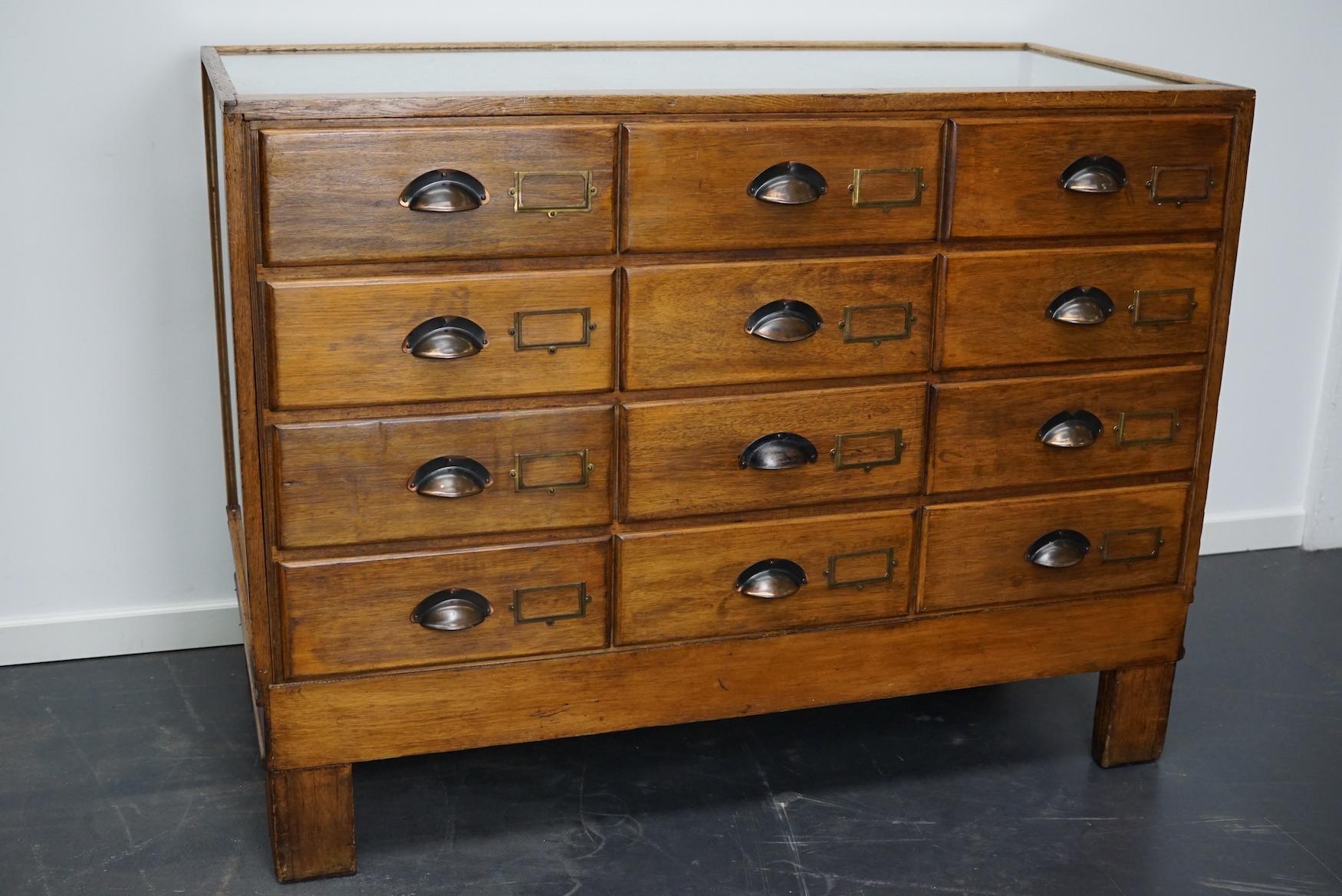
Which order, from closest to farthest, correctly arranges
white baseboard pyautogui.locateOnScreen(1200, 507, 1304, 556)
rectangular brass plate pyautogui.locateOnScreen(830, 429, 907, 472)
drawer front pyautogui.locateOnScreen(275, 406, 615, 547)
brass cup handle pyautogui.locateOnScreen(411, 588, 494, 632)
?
drawer front pyautogui.locateOnScreen(275, 406, 615, 547)
brass cup handle pyautogui.locateOnScreen(411, 588, 494, 632)
rectangular brass plate pyautogui.locateOnScreen(830, 429, 907, 472)
white baseboard pyautogui.locateOnScreen(1200, 507, 1304, 556)

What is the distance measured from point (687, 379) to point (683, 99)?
0.37 metres

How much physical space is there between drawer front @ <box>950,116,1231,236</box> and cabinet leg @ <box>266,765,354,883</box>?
115cm

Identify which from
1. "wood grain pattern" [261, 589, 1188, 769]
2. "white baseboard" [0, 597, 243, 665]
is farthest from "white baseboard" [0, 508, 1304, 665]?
"wood grain pattern" [261, 589, 1188, 769]

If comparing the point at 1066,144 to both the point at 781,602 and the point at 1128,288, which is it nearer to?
the point at 1128,288

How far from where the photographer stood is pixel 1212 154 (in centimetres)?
225

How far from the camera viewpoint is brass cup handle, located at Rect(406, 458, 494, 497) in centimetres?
206

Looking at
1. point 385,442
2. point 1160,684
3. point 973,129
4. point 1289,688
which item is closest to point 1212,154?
point 973,129

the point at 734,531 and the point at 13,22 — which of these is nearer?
the point at 734,531

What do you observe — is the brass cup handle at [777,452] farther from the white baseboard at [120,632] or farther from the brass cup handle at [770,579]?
the white baseboard at [120,632]

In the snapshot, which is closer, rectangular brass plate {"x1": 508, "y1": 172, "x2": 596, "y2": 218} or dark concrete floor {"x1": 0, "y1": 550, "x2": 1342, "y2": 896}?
rectangular brass plate {"x1": 508, "y1": 172, "x2": 596, "y2": 218}

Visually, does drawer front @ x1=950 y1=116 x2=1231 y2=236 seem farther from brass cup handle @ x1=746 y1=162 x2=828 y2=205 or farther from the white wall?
the white wall

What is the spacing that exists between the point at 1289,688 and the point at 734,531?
1.22 meters

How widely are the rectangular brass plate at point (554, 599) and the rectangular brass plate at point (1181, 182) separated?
988mm

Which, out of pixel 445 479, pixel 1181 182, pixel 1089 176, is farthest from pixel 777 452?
pixel 1181 182
